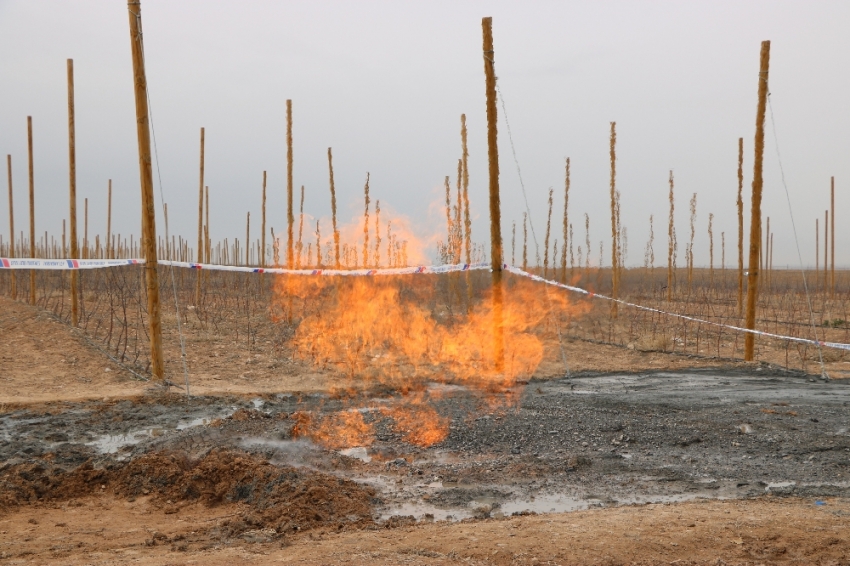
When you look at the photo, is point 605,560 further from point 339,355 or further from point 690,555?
point 339,355

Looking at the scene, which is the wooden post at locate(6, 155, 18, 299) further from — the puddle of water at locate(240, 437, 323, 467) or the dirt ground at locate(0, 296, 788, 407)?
the puddle of water at locate(240, 437, 323, 467)

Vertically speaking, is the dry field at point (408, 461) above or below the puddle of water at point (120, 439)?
above

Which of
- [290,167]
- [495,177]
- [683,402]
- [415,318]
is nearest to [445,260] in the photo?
[415,318]

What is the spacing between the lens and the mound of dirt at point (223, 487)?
21.0 ft

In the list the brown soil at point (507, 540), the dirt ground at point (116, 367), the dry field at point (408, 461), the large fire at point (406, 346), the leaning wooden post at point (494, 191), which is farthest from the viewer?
the leaning wooden post at point (494, 191)

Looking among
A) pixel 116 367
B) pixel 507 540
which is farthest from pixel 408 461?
pixel 116 367

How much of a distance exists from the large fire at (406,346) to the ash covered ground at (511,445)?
1.01 ft

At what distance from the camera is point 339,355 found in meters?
18.4

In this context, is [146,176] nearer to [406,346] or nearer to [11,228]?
[406,346]

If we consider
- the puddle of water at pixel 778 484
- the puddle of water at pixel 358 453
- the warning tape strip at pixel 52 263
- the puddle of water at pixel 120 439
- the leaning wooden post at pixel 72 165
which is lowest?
the puddle of water at pixel 120 439

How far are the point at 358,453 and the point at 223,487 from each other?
1.94 meters

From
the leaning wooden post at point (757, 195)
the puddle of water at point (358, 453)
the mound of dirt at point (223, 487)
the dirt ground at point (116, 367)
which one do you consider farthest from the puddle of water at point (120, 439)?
the leaning wooden post at point (757, 195)

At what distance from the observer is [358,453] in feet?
28.7

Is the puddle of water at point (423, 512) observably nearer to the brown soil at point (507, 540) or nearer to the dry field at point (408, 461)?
the dry field at point (408, 461)
